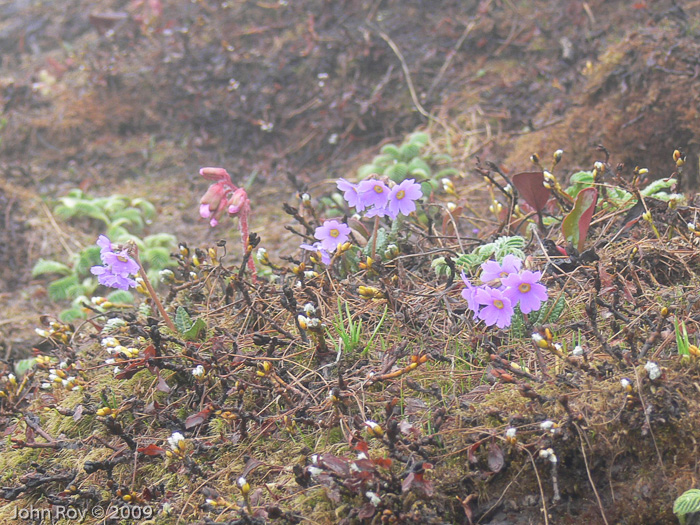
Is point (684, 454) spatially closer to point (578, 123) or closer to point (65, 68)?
point (578, 123)

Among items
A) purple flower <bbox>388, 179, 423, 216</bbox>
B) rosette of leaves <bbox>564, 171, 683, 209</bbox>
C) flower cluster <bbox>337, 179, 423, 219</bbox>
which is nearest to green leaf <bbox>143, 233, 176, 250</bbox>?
flower cluster <bbox>337, 179, 423, 219</bbox>

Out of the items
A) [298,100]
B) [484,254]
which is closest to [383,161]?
[298,100]

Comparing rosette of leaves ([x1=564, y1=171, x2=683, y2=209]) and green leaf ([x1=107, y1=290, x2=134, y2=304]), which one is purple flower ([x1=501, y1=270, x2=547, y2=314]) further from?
green leaf ([x1=107, y1=290, x2=134, y2=304])

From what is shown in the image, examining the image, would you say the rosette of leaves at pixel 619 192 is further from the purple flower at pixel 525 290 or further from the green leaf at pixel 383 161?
the green leaf at pixel 383 161

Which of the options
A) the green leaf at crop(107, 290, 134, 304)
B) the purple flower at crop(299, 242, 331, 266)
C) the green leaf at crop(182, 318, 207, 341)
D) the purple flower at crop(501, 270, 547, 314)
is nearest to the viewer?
the purple flower at crop(501, 270, 547, 314)

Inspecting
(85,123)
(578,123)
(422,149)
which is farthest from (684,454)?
(85,123)

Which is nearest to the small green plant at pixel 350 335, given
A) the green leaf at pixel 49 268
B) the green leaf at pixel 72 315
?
the green leaf at pixel 72 315
